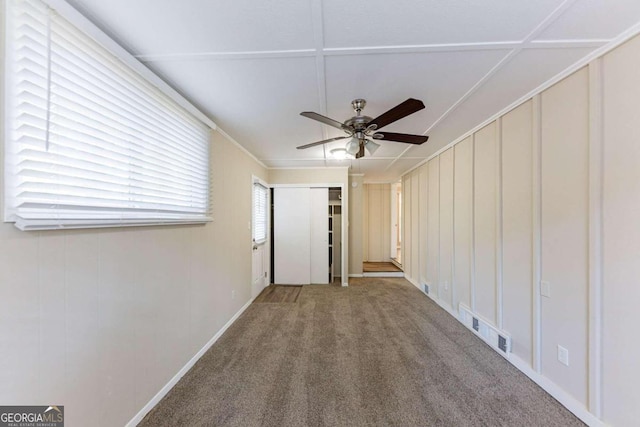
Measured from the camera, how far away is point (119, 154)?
141 cm

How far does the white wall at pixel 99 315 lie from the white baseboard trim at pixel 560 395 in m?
2.92

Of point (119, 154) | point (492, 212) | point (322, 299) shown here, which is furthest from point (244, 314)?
point (492, 212)

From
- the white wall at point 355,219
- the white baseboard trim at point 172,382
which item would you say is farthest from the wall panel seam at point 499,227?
the white wall at point 355,219

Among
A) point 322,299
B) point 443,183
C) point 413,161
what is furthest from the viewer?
point 413,161

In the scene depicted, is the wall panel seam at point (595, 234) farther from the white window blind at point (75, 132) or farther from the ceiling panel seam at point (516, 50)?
the white window blind at point (75, 132)

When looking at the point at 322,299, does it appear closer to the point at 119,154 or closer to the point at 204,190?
the point at 204,190

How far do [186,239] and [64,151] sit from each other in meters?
1.11

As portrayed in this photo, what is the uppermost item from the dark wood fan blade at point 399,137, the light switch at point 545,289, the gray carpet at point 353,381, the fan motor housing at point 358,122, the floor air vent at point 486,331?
the fan motor housing at point 358,122

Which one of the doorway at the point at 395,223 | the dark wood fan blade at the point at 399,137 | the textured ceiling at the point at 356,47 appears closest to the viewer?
the textured ceiling at the point at 356,47

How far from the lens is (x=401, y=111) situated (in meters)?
1.75

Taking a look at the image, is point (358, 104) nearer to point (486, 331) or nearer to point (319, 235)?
point (486, 331)

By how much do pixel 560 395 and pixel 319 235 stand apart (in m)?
3.80

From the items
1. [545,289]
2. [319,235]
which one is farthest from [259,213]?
[545,289]

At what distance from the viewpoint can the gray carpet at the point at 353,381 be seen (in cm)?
162
